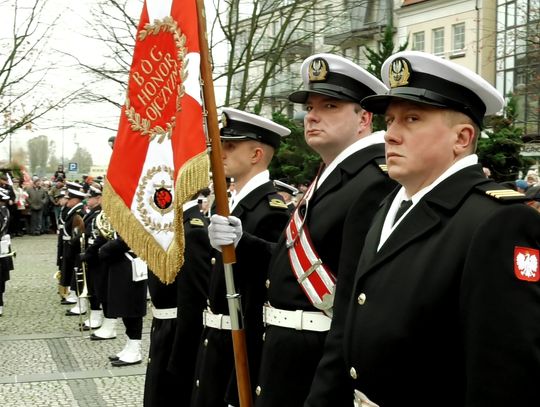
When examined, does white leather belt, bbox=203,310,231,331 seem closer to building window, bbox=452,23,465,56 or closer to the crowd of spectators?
the crowd of spectators

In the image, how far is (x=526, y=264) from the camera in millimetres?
2375

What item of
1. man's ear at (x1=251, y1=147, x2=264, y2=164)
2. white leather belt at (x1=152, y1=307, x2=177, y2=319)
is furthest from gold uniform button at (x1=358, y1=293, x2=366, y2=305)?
white leather belt at (x1=152, y1=307, x2=177, y2=319)

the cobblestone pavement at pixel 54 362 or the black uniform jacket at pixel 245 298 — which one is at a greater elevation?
the black uniform jacket at pixel 245 298

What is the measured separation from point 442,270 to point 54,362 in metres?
7.58

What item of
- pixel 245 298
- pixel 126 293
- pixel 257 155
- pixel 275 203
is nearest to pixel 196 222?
pixel 257 155

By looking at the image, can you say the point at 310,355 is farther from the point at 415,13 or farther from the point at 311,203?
the point at 415,13

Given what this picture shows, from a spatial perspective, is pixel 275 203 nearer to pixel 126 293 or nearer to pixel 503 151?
pixel 126 293

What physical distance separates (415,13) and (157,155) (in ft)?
114

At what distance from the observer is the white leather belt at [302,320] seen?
12.2 ft

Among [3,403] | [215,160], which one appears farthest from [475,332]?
[3,403]

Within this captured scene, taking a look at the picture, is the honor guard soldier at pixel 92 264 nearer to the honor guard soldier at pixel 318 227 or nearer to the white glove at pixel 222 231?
the white glove at pixel 222 231

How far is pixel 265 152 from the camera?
489 centimetres

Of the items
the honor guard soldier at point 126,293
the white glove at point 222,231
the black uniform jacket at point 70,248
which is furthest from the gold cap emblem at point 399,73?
the black uniform jacket at point 70,248

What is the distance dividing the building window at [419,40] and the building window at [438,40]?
0.54m
